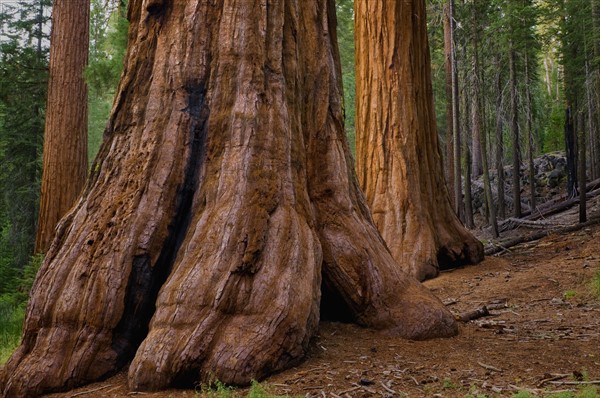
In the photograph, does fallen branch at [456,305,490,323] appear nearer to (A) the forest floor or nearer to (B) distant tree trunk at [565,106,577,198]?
(A) the forest floor

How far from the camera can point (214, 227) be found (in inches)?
155

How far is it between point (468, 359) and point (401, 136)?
6.34 meters

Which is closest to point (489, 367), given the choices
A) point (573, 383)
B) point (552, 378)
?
point (552, 378)

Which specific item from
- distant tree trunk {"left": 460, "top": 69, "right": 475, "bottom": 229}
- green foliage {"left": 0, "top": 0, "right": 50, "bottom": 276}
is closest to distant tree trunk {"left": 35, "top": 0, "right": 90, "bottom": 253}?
green foliage {"left": 0, "top": 0, "right": 50, "bottom": 276}

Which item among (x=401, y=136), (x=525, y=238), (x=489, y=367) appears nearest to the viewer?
(x=489, y=367)

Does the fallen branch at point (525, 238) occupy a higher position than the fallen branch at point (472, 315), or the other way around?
the fallen branch at point (525, 238)

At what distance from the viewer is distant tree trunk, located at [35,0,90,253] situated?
9.15 meters

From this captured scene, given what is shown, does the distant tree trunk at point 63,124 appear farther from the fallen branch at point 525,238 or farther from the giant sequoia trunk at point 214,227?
the fallen branch at point 525,238

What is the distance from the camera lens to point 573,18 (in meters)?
19.3

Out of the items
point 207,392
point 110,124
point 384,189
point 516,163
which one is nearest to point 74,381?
point 207,392

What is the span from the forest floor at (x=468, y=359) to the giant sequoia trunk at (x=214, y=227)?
7.5 inches

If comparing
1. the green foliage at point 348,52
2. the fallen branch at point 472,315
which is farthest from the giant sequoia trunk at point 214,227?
the green foliage at point 348,52

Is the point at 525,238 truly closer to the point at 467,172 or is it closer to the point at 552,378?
the point at 467,172

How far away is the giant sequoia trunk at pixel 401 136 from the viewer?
379 inches
